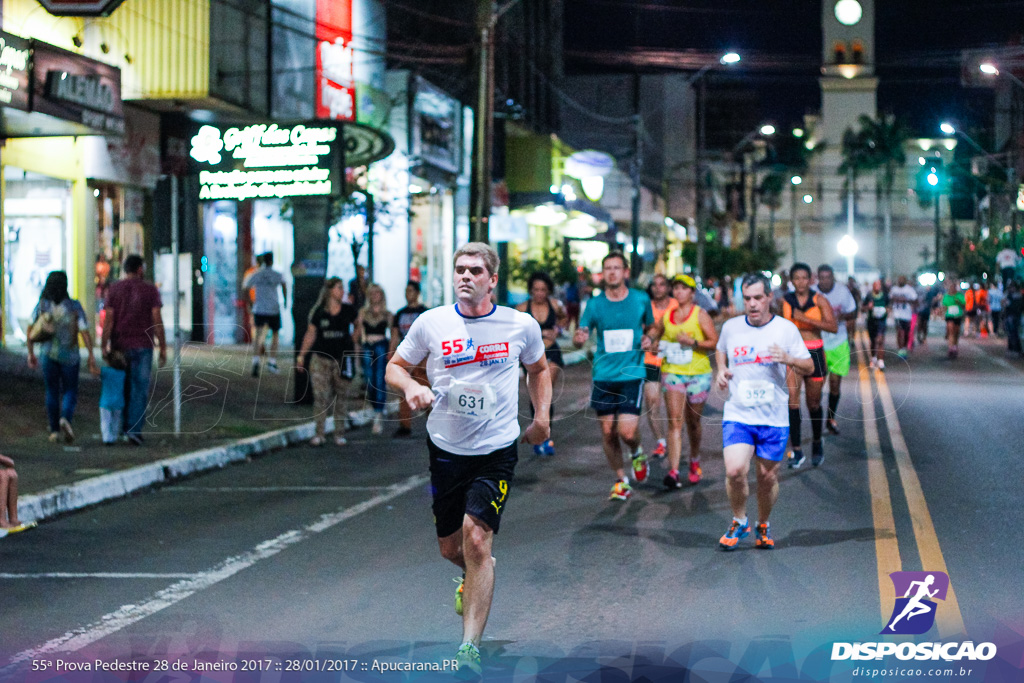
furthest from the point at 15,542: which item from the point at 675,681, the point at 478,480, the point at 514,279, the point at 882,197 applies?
the point at 882,197

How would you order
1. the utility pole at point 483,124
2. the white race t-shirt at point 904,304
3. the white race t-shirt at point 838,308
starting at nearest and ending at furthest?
the white race t-shirt at point 838,308
the utility pole at point 483,124
the white race t-shirt at point 904,304

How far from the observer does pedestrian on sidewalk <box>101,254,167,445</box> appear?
12.9 metres

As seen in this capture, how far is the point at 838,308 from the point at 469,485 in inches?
329

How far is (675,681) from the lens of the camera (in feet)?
17.3

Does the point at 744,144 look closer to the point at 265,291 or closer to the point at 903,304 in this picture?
the point at 903,304

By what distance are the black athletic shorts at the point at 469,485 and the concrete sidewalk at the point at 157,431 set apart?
487 cm

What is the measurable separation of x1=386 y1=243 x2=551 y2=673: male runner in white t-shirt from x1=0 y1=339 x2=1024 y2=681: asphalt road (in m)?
0.57

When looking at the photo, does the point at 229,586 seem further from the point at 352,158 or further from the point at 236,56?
the point at 236,56

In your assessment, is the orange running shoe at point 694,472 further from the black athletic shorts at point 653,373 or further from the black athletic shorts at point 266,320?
the black athletic shorts at point 266,320

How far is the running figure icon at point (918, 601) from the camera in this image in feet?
20.6

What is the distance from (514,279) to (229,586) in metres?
32.0

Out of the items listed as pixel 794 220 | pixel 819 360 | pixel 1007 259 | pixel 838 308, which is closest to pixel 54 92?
pixel 838 308

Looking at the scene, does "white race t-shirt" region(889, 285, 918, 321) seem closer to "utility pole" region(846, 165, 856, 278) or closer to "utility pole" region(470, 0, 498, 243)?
"utility pole" region(470, 0, 498, 243)

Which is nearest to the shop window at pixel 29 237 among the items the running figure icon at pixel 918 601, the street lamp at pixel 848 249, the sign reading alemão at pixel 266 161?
the sign reading alemão at pixel 266 161
